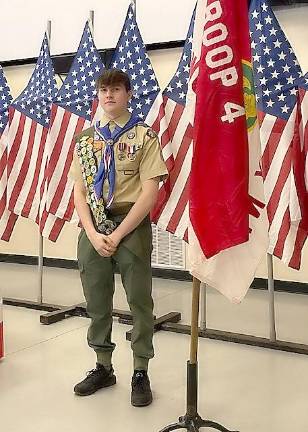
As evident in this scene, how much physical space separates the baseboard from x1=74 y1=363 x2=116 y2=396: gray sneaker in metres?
2.61

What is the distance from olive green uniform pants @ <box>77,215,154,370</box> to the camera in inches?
118

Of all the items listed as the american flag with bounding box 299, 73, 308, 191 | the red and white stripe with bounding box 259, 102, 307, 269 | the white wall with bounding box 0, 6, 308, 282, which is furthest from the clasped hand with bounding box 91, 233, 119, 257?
the white wall with bounding box 0, 6, 308, 282

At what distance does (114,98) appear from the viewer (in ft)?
9.80

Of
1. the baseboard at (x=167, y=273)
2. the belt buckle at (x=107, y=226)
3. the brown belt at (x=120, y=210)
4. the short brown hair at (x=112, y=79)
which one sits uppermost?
the short brown hair at (x=112, y=79)

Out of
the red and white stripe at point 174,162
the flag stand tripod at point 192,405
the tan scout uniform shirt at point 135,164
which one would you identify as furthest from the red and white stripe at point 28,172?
the flag stand tripod at point 192,405

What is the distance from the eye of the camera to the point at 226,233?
7.89 feet

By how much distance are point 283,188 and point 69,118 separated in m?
1.70

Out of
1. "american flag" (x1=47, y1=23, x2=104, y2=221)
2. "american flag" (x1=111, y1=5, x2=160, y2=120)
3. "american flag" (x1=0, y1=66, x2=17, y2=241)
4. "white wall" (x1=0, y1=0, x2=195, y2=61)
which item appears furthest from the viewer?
"white wall" (x1=0, y1=0, x2=195, y2=61)

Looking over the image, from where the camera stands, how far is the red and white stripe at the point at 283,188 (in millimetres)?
3699

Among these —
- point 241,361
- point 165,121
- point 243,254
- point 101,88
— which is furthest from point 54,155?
point 243,254

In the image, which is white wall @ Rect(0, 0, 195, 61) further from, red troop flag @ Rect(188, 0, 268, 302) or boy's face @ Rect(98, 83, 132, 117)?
red troop flag @ Rect(188, 0, 268, 302)

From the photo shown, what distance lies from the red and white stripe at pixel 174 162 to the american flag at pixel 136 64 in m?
0.13

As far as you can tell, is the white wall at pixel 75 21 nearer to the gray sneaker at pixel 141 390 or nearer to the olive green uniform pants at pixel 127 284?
the olive green uniform pants at pixel 127 284

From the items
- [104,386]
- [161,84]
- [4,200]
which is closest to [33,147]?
[4,200]
